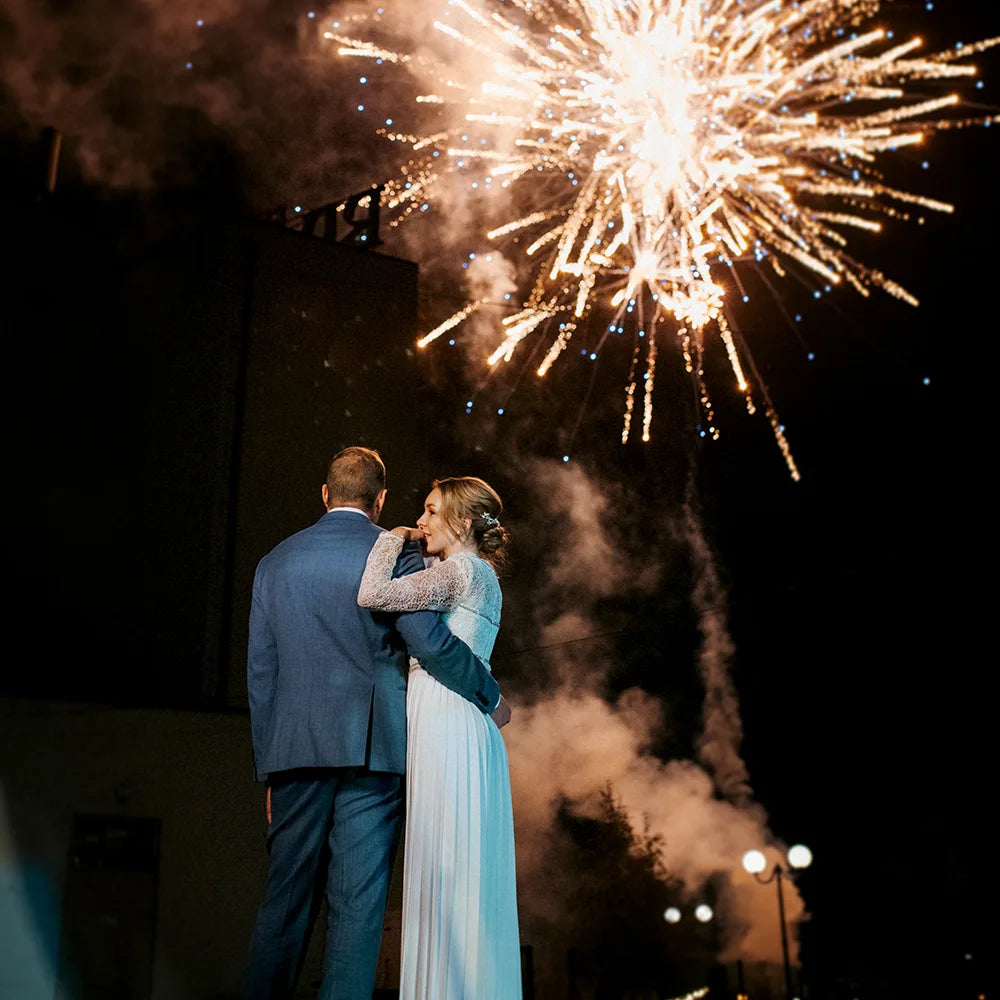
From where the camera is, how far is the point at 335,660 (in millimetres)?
2857

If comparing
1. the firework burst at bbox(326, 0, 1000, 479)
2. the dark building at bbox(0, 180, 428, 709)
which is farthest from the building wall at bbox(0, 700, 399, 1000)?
the firework burst at bbox(326, 0, 1000, 479)

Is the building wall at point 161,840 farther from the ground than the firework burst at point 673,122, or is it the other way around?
the firework burst at point 673,122

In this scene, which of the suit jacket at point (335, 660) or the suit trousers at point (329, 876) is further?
the suit jacket at point (335, 660)

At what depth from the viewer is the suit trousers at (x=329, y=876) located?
2.54 m

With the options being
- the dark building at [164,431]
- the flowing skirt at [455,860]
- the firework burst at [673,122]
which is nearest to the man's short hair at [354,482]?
the flowing skirt at [455,860]

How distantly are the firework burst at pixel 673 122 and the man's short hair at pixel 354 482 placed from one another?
391 cm

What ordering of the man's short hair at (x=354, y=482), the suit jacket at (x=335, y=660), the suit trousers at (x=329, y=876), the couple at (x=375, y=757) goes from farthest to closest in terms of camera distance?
the man's short hair at (x=354, y=482) → the suit jacket at (x=335, y=660) → the couple at (x=375, y=757) → the suit trousers at (x=329, y=876)

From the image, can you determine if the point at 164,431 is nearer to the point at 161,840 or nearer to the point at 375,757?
the point at 161,840

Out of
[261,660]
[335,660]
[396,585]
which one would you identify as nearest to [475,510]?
[396,585]

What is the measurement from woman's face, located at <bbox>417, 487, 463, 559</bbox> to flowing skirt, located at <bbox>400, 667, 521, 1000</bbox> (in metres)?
0.41

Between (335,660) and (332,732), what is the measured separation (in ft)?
0.69

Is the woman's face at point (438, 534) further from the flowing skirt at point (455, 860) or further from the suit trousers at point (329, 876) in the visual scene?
the suit trousers at point (329, 876)

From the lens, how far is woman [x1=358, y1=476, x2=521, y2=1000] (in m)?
2.71

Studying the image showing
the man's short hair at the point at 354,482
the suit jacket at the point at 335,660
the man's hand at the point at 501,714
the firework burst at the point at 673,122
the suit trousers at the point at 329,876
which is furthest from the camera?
the firework burst at the point at 673,122
